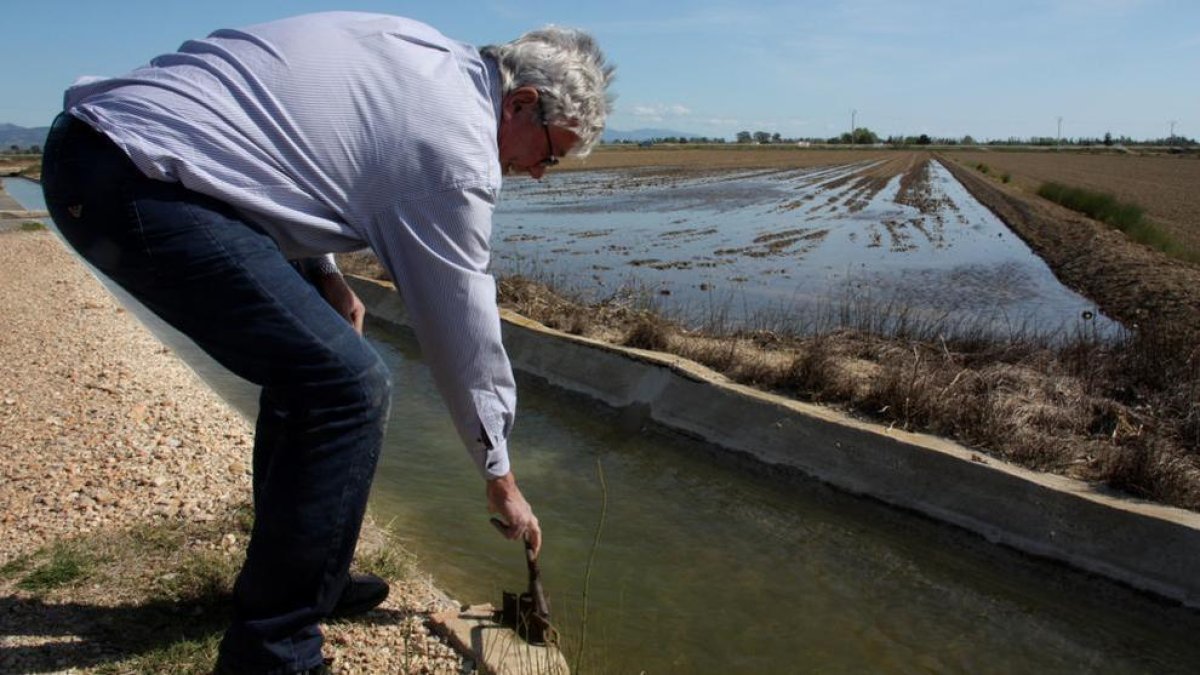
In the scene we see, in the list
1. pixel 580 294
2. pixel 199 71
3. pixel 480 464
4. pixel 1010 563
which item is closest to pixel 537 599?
pixel 480 464

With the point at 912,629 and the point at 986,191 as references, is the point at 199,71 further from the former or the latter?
the point at 986,191

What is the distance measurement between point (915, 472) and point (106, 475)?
14.0 feet

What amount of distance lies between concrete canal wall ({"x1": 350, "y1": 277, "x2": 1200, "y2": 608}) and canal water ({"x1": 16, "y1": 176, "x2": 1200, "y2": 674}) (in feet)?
0.37

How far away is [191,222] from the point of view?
2127 millimetres

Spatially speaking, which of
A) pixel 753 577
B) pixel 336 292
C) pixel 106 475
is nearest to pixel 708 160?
pixel 753 577

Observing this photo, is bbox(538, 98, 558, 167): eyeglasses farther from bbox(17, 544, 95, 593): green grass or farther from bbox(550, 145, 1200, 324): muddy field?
bbox(17, 544, 95, 593): green grass

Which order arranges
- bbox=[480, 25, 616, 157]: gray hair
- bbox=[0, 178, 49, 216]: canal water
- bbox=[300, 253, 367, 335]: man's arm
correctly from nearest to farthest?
bbox=[480, 25, 616, 157]: gray hair
bbox=[300, 253, 367, 335]: man's arm
bbox=[0, 178, 49, 216]: canal water

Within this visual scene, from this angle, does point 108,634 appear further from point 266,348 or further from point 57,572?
point 266,348

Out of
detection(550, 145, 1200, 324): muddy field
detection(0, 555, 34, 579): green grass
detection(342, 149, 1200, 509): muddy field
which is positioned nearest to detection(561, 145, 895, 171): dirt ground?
detection(550, 145, 1200, 324): muddy field

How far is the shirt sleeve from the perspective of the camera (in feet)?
6.99

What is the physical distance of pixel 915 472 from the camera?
5.68 meters

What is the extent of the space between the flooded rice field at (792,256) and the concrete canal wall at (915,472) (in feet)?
7.44

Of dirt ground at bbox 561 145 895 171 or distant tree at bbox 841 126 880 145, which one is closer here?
Answer: dirt ground at bbox 561 145 895 171

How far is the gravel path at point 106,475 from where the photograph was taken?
2.96 metres
